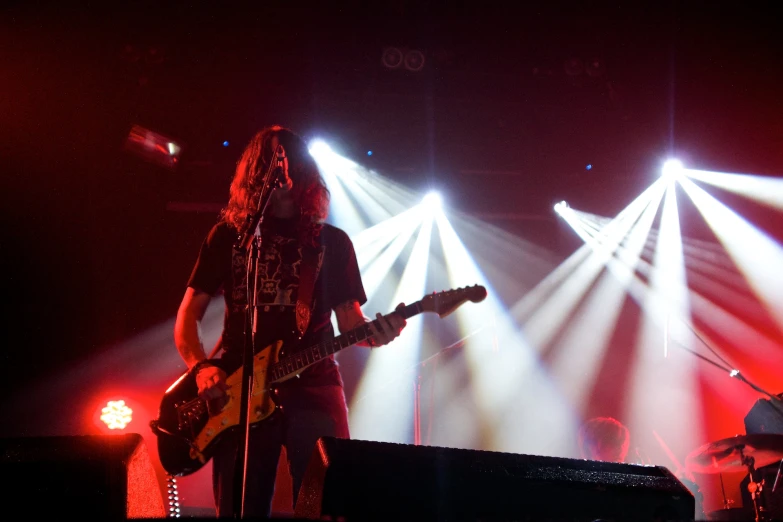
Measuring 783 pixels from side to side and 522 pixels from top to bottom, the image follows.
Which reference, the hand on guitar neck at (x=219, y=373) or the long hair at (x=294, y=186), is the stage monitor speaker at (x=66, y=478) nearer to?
the hand on guitar neck at (x=219, y=373)

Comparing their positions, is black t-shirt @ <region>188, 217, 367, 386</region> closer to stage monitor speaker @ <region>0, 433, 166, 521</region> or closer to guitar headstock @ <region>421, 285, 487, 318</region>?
guitar headstock @ <region>421, 285, 487, 318</region>

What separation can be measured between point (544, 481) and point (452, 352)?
6653 mm

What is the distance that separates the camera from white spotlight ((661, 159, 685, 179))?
7274mm

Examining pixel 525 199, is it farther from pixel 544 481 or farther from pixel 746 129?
pixel 544 481

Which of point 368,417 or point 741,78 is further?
point 368,417

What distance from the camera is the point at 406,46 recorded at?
20.0 feet

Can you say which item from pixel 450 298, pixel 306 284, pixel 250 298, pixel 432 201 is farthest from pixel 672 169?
pixel 250 298

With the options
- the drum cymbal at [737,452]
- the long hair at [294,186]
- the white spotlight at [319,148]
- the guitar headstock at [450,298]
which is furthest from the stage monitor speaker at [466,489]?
the white spotlight at [319,148]

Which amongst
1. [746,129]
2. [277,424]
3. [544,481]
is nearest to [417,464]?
[544,481]

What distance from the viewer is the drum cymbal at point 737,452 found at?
4484 mm

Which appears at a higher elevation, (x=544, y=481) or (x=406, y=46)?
(x=406, y=46)

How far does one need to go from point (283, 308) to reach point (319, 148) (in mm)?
4697

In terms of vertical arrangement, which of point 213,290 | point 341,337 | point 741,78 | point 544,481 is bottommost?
point 544,481

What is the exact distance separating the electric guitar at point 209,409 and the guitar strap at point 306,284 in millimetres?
147
